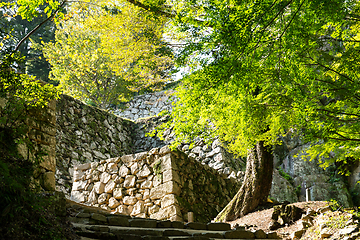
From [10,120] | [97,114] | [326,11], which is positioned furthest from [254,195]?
[97,114]

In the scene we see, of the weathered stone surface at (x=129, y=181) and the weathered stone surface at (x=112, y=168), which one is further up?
the weathered stone surface at (x=112, y=168)

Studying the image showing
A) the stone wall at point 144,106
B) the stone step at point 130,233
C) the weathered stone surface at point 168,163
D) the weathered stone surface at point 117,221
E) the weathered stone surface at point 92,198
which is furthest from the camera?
the stone wall at point 144,106

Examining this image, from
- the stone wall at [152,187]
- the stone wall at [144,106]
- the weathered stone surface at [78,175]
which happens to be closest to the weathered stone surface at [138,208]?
the stone wall at [152,187]

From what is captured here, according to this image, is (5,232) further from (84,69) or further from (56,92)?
(84,69)

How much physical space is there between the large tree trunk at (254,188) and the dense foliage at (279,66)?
7.63 ft

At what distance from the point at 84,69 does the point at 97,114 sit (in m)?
3.43

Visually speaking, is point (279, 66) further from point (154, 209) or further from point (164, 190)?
point (154, 209)

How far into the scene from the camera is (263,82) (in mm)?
4746

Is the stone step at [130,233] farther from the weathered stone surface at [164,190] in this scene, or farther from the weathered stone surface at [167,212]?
the weathered stone surface at [164,190]

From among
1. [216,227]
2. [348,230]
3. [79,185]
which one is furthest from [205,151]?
[348,230]

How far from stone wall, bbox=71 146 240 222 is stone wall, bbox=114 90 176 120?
9.10m

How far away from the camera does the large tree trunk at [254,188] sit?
7.05 metres

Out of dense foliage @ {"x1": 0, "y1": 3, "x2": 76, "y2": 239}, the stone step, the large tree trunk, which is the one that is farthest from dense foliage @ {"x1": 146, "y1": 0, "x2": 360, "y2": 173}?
the large tree trunk

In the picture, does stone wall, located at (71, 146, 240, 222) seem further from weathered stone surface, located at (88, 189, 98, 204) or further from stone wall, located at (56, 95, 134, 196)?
stone wall, located at (56, 95, 134, 196)
